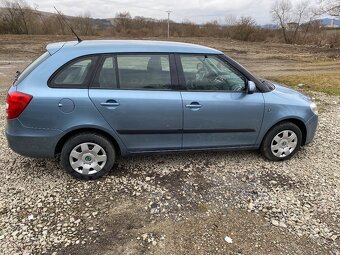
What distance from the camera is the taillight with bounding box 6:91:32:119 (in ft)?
11.2

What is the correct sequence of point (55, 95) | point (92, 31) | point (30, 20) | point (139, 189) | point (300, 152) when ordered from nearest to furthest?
point (55, 95)
point (139, 189)
point (300, 152)
point (30, 20)
point (92, 31)

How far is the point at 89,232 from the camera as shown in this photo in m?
2.98

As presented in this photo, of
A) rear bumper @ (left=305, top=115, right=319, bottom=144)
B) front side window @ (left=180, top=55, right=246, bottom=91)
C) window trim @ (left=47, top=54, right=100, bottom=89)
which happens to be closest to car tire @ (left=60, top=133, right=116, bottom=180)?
window trim @ (left=47, top=54, right=100, bottom=89)

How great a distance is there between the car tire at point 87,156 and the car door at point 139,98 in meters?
0.25

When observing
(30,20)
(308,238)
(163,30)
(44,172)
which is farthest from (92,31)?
Answer: (308,238)

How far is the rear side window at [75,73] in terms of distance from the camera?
3521 mm

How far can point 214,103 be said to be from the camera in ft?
12.8

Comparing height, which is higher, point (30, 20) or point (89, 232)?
point (30, 20)

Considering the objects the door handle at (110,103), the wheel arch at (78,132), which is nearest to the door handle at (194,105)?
the door handle at (110,103)

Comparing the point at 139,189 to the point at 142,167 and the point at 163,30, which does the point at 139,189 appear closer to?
the point at 142,167

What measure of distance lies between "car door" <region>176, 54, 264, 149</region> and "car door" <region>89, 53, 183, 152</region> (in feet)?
0.56

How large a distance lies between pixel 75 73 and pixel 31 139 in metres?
0.92

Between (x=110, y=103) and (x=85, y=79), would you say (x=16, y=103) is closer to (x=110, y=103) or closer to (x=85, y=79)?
(x=85, y=79)

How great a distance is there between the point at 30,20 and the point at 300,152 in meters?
28.2
